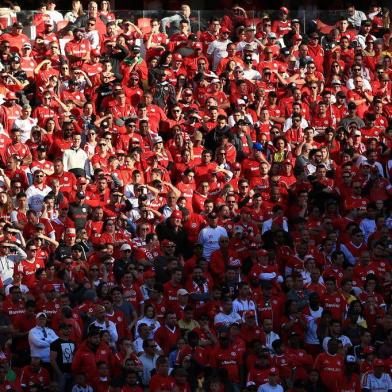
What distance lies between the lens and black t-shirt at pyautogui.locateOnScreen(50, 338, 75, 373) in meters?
22.3

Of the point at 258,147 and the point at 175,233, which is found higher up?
the point at 258,147

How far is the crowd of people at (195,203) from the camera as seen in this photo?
898 inches

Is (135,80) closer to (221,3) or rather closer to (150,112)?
(150,112)

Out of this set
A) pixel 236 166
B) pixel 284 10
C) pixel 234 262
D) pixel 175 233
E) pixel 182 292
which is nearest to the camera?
pixel 182 292

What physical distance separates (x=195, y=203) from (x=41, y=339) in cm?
469

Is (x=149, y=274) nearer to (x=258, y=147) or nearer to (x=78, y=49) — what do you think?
(x=258, y=147)

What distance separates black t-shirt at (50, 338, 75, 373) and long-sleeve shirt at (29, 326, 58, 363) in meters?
0.08

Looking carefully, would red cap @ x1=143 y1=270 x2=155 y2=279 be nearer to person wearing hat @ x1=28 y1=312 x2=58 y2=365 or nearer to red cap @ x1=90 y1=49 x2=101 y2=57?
person wearing hat @ x1=28 y1=312 x2=58 y2=365

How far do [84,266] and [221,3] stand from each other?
11304 mm

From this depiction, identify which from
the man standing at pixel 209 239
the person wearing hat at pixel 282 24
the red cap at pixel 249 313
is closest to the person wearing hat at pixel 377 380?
Answer: the red cap at pixel 249 313

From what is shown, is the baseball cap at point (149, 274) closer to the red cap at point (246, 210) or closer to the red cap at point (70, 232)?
the red cap at point (70, 232)

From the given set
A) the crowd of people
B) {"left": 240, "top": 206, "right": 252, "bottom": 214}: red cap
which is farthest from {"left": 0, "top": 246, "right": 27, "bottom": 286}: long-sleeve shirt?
{"left": 240, "top": 206, "right": 252, "bottom": 214}: red cap

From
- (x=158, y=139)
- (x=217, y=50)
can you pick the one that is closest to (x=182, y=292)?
(x=158, y=139)

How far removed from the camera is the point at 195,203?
26266 mm
